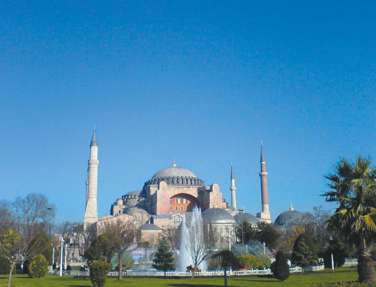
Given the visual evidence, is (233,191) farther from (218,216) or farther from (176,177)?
(218,216)

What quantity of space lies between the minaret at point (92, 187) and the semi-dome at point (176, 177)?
1928 cm

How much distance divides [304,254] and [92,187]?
3107 cm

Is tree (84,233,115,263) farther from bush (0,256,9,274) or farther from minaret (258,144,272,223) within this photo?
minaret (258,144,272,223)

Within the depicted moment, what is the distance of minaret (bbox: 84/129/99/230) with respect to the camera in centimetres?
5503

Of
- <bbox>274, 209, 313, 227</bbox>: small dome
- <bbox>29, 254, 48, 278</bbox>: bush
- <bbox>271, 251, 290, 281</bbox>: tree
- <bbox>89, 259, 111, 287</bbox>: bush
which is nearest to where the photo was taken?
<bbox>89, 259, 111, 287</bbox>: bush

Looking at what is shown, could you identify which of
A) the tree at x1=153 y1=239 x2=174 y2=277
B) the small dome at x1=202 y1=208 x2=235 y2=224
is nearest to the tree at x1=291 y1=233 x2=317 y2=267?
the tree at x1=153 y1=239 x2=174 y2=277

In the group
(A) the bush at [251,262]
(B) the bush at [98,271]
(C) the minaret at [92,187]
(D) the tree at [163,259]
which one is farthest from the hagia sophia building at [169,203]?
(B) the bush at [98,271]

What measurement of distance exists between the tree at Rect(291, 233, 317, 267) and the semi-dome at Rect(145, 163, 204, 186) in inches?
1723

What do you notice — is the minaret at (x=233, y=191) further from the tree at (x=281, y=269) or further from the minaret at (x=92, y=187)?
the tree at (x=281, y=269)

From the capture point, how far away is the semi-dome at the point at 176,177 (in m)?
74.9

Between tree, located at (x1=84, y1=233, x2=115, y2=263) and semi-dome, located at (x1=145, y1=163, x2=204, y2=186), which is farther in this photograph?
semi-dome, located at (x1=145, y1=163, x2=204, y2=186)

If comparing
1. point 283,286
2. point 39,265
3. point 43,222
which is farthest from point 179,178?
point 283,286

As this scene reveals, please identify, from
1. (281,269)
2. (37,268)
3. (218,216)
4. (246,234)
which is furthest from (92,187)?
(281,269)

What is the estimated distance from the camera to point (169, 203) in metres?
70.5
